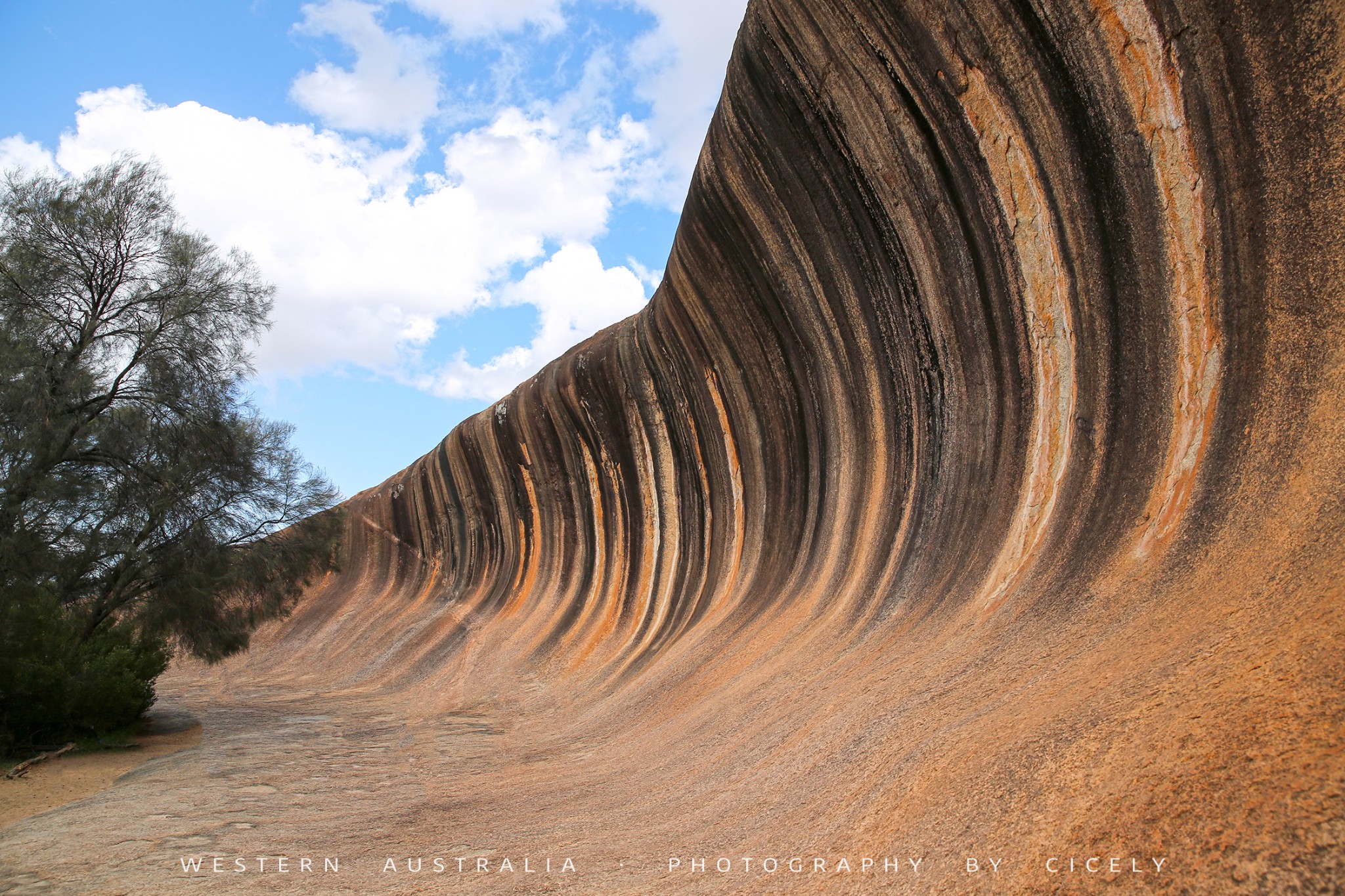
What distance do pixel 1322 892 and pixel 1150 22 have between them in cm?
414

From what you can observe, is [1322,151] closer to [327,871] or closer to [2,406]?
[327,871]

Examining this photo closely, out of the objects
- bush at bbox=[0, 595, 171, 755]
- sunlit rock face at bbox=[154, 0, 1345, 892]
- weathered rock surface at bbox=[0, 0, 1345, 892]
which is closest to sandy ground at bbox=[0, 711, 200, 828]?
bush at bbox=[0, 595, 171, 755]

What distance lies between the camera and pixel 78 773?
26.9ft

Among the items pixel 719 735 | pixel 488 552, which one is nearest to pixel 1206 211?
pixel 719 735

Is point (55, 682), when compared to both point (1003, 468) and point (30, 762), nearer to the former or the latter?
point (30, 762)

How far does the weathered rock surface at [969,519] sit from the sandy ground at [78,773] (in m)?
0.66

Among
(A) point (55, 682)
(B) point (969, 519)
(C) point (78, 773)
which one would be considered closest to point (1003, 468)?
(B) point (969, 519)

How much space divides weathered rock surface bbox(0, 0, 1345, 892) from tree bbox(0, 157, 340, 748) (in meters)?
2.15

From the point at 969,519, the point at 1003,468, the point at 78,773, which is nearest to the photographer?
the point at 1003,468

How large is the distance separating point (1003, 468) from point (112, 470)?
10.9 m

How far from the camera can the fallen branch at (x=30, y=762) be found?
25.7 feet

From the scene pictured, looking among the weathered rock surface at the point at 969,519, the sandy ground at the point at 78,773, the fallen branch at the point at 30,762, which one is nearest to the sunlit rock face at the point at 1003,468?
the weathered rock surface at the point at 969,519

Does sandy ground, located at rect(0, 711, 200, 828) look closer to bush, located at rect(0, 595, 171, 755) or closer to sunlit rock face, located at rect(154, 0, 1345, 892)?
bush, located at rect(0, 595, 171, 755)

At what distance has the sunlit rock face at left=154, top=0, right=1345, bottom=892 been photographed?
283 centimetres
